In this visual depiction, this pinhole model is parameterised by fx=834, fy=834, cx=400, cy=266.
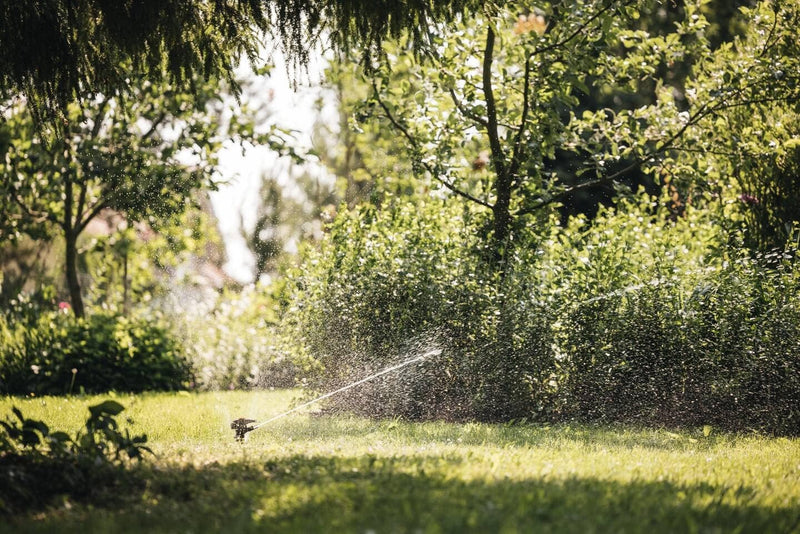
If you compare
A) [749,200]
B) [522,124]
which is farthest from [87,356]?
[749,200]

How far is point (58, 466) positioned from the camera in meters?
4.60

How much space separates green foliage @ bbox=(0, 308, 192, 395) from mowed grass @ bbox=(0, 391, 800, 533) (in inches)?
179

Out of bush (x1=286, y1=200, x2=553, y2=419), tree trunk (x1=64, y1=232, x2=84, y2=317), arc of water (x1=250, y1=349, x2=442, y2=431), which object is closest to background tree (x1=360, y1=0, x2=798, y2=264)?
bush (x1=286, y1=200, x2=553, y2=419)

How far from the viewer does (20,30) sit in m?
5.76

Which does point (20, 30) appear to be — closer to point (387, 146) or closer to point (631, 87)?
point (631, 87)

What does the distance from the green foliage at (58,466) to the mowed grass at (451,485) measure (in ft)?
0.48

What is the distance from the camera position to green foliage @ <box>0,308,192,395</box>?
10.5 meters

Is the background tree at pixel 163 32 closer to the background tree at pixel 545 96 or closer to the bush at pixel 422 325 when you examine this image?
the background tree at pixel 545 96

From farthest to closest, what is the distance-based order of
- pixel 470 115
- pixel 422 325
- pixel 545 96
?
pixel 470 115, pixel 545 96, pixel 422 325

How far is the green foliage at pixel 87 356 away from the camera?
10.5m

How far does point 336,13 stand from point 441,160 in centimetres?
346

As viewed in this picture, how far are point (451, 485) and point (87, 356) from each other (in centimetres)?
794

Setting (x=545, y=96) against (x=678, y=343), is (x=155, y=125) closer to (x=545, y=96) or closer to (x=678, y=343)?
(x=545, y=96)

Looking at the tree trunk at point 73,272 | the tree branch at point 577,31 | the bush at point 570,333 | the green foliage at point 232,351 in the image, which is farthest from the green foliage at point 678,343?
the tree trunk at point 73,272
